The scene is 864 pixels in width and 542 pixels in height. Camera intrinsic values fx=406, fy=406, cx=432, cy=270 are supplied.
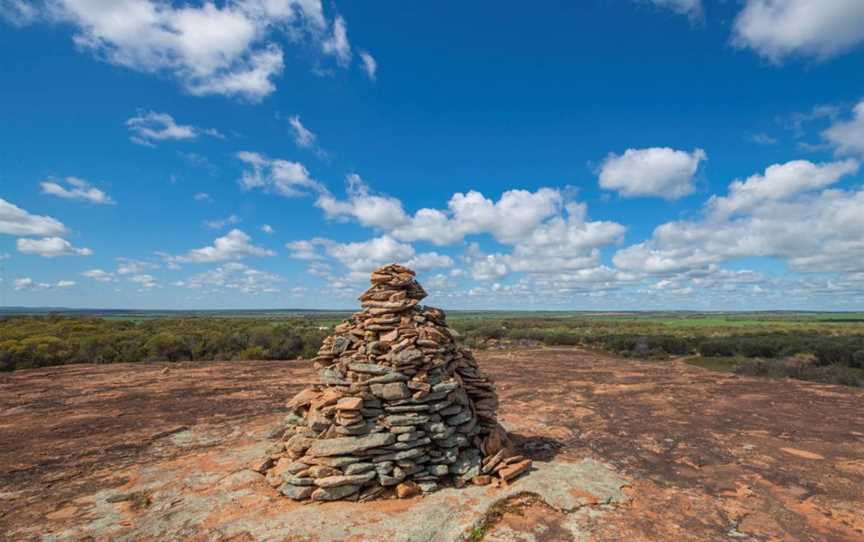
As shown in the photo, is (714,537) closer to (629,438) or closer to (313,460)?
(629,438)

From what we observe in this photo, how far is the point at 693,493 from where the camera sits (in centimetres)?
735

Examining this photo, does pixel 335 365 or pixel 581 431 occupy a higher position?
pixel 335 365

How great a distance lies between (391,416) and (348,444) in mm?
859

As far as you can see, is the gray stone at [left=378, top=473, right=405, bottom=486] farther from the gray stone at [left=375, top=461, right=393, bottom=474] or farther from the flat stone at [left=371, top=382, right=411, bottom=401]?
the flat stone at [left=371, top=382, right=411, bottom=401]

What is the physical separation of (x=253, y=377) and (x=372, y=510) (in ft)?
55.6

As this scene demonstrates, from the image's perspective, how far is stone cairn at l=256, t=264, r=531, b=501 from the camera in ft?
22.5

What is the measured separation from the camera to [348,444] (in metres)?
6.87

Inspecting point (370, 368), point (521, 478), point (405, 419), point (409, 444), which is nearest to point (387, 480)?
point (409, 444)

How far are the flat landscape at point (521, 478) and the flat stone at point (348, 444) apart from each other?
81 centimetres

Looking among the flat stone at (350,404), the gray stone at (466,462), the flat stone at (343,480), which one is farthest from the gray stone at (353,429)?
the gray stone at (466,462)

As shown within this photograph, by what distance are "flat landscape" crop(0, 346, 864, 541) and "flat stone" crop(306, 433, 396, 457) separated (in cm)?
81

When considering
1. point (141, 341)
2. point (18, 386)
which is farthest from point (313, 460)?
point (141, 341)

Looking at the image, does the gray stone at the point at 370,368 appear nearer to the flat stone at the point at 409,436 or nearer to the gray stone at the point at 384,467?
the flat stone at the point at 409,436

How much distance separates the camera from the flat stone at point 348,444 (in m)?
6.82
